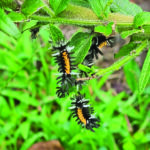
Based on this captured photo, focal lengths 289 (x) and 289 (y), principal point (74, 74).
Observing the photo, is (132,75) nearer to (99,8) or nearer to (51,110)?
(51,110)

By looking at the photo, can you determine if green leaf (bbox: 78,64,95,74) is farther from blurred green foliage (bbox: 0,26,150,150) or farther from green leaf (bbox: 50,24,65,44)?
blurred green foliage (bbox: 0,26,150,150)

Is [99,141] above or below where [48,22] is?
below

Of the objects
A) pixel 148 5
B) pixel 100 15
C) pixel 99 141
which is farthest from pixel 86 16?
pixel 148 5

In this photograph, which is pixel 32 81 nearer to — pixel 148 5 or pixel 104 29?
pixel 148 5

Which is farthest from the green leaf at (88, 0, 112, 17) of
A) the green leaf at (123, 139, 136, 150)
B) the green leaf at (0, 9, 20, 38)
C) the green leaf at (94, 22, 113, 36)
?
the green leaf at (123, 139, 136, 150)

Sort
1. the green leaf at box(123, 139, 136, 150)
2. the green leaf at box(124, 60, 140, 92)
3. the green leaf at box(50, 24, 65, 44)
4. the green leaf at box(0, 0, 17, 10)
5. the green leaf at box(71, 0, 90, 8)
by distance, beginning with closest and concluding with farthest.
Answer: the green leaf at box(0, 0, 17, 10) → the green leaf at box(50, 24, 65, 44) → the green leaf at box(71, 0, 90, 8) → the green leaf at box(123, 139, 136, 150) → the green leaf at box(124, 60, 140, 92)

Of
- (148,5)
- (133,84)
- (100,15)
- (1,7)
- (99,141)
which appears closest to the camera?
(1,7)
